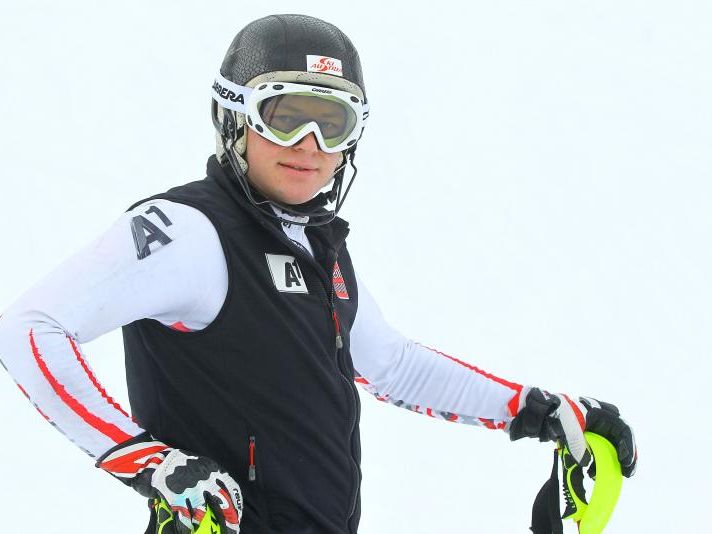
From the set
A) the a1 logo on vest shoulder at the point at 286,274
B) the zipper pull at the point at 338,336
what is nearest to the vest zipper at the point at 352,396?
the zipper pull at the point at 338,336

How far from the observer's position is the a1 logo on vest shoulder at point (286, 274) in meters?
2.38

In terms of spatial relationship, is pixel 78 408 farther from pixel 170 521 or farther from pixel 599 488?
pixel 599 488

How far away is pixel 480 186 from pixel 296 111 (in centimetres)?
383

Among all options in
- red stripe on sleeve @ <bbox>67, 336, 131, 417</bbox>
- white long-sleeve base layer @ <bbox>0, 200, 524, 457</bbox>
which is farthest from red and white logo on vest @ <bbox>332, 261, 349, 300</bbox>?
red stripe on sleeve @ <bbox>67, 336, 131, 417</bbox>

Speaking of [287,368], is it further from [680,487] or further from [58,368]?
[680,487]

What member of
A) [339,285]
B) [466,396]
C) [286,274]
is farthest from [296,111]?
[466,396]

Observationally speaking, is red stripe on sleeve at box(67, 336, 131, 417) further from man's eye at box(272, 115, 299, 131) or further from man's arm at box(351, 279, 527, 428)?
man's arm at box(351, 279, 527, 428)

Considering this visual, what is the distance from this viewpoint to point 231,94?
99.3 inches

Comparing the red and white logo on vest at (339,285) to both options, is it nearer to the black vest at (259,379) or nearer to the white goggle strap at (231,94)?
the black vest at (259,379)

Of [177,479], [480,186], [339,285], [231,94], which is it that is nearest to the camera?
[177,479]

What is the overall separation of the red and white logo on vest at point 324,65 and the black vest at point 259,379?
0.32 m

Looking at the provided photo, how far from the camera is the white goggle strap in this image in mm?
2492

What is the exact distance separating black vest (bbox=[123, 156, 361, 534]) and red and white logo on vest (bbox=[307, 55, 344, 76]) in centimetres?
32

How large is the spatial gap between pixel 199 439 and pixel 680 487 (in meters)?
3.38
